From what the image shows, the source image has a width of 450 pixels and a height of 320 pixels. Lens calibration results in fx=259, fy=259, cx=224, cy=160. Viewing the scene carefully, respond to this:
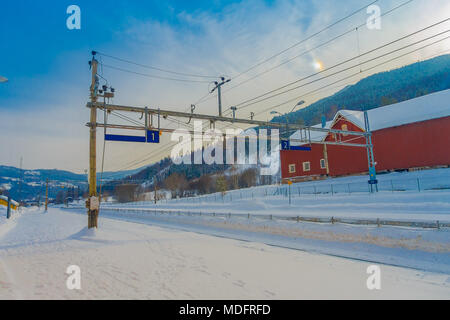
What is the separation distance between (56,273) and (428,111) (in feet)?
125

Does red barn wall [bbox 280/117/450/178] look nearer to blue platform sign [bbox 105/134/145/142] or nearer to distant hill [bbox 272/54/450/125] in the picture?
blue platform sign [bbox 105/134/145/142]

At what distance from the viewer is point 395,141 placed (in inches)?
1264

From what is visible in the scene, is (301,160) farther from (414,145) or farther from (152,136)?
(152,136)

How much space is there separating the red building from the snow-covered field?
18.0 meters

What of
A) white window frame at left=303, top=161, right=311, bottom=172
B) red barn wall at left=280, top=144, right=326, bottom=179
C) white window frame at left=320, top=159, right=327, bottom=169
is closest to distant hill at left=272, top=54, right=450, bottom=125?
red barn wall at left=280, top=144, right=326, bottom=179

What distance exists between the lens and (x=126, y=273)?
261 inches

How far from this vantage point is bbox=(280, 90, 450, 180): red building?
28953 mm

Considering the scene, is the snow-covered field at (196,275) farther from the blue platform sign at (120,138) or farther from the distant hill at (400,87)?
the distant hill at (400,87)

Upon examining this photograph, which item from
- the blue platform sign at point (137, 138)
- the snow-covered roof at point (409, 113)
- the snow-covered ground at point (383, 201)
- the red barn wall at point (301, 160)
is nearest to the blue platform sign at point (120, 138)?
the blue platform sign at point (137, 138)

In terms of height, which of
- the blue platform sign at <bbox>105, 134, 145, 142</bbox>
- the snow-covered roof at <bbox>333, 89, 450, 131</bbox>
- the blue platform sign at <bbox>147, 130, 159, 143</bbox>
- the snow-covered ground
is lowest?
the snow-covered ground

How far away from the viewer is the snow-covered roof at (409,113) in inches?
1179

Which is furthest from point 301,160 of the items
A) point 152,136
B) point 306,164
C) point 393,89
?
point 393,89

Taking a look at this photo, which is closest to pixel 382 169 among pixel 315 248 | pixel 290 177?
pixel 290 177
